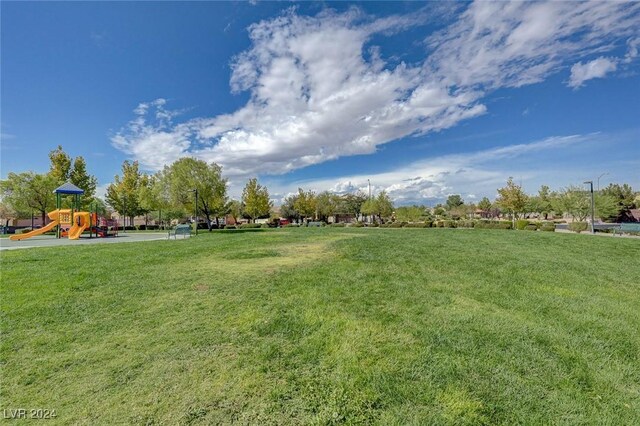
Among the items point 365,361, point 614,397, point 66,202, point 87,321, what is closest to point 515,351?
point 614,397

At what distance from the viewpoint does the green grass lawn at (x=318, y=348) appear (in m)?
2.68

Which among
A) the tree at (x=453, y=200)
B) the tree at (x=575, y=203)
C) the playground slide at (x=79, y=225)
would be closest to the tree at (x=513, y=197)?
the tree at (x=575, y=203)

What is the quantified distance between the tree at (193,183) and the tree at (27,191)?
11.1 meters

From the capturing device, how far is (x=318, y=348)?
360cm

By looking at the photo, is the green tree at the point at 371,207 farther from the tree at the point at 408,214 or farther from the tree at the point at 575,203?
the tree at the point at 575,203

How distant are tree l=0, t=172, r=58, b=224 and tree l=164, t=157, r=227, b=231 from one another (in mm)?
11094

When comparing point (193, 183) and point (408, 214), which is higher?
point (193, 183)

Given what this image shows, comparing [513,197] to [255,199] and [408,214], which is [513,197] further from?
[255,199]

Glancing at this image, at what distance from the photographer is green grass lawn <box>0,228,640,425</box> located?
2682 millimetres

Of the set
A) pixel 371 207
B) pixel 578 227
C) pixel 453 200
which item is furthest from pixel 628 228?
pixel 453 200

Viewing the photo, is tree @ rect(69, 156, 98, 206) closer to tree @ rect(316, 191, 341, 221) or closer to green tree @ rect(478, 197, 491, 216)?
tree @ rect(316, 191, 341, 221)

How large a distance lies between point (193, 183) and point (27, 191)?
15.2 meters

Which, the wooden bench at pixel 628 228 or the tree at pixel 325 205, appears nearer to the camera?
the wooden bench at pixel 628 228

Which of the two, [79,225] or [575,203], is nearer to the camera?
[79,225]
